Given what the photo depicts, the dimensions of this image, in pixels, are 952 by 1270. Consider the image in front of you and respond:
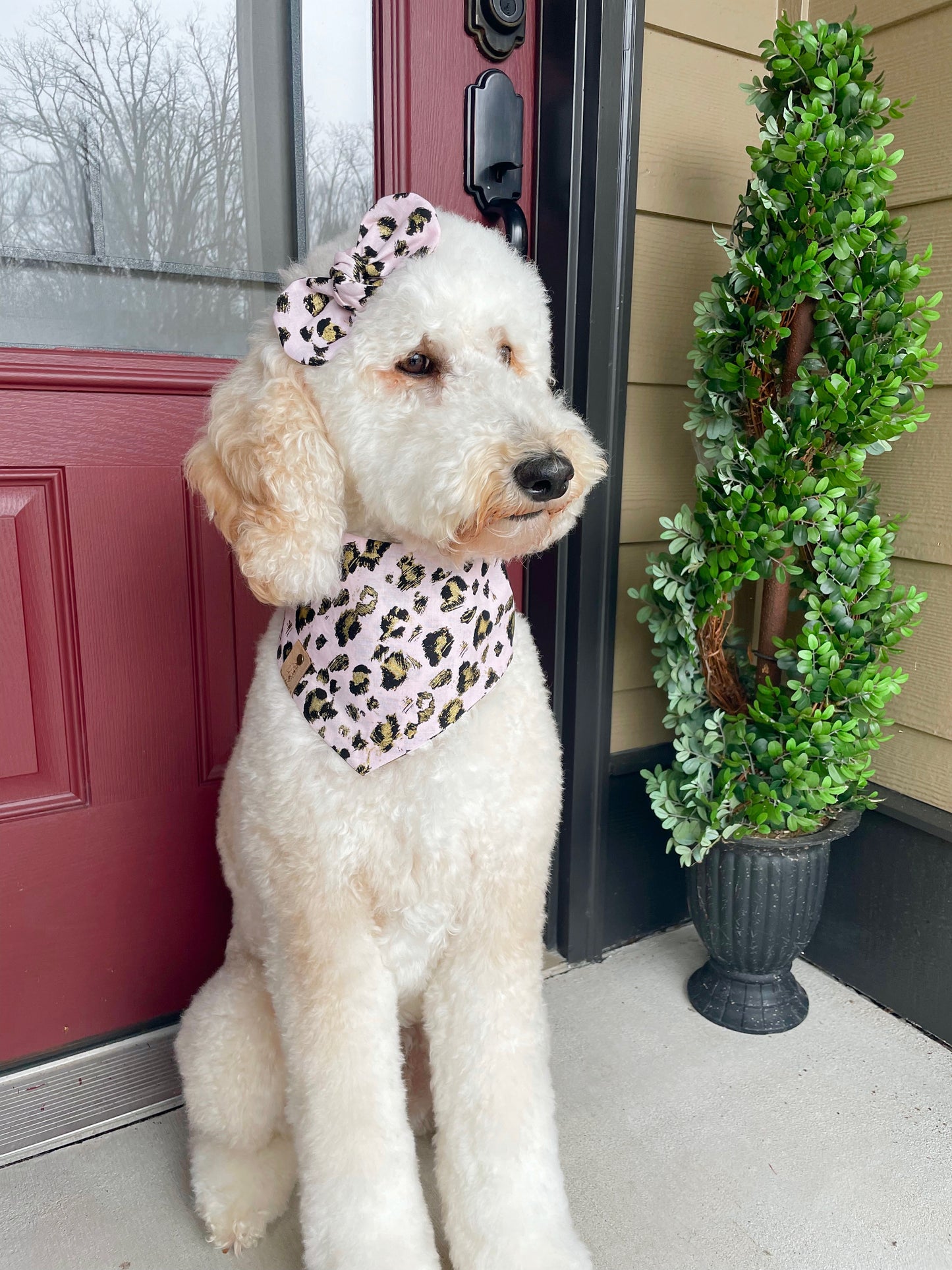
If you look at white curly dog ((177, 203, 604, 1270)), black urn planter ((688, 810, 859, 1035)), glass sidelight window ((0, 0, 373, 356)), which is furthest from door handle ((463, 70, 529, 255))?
black urn planter ((688, 810, 859, 1035))

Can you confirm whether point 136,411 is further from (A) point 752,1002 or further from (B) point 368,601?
(A) point 752,1002

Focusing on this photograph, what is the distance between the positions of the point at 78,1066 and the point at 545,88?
1.83 metres

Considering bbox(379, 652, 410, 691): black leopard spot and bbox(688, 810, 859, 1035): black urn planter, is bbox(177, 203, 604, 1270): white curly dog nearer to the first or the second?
bbox(379, 652, 410, 691): black leopard spot

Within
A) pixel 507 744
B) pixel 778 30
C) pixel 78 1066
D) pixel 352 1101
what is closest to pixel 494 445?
pixel 507 744

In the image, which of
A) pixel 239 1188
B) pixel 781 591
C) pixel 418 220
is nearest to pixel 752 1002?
pixel 781 591

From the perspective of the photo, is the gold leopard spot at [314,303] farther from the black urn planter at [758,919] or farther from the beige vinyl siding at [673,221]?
the black urn planter at [758,919]

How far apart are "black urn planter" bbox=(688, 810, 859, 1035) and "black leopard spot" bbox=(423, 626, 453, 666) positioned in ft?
2.68

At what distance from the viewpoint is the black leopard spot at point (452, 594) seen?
3.29 ft

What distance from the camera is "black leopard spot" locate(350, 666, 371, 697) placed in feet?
3.22

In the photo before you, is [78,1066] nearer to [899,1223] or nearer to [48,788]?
Result: [48,788]

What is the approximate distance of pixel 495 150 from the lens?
152cm

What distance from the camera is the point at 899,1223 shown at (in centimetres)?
121

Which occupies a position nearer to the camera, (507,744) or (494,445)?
(494,445)

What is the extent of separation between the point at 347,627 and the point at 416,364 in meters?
0.29
